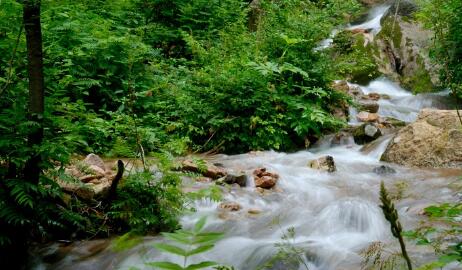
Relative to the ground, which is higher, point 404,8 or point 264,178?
point 404,8

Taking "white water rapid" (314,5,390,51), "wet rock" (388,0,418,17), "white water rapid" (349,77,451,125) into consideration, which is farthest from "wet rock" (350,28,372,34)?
"white water rapid" (349,77,451,125)

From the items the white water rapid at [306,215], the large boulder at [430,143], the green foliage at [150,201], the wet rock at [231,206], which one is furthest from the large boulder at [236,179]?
the large boulder at [430,143]

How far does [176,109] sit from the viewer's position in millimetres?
8547

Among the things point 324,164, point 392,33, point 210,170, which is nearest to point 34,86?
point 210,170

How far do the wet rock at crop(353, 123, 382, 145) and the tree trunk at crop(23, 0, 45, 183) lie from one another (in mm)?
7072

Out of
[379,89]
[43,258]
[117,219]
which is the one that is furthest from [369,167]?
[379,89]

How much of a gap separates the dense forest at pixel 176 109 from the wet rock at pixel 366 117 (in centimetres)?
5

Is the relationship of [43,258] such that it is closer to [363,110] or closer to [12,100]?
[12,100]

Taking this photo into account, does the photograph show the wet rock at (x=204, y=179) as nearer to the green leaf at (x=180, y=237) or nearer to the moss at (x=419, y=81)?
the green leaf at (x=180, y=237)

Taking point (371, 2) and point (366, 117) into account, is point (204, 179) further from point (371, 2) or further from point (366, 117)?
point (371, 2)

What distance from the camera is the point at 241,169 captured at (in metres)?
7.02

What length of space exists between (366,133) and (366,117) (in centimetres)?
159

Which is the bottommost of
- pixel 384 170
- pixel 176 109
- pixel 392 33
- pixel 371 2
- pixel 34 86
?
pixel 384 170

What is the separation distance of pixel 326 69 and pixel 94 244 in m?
6.61
